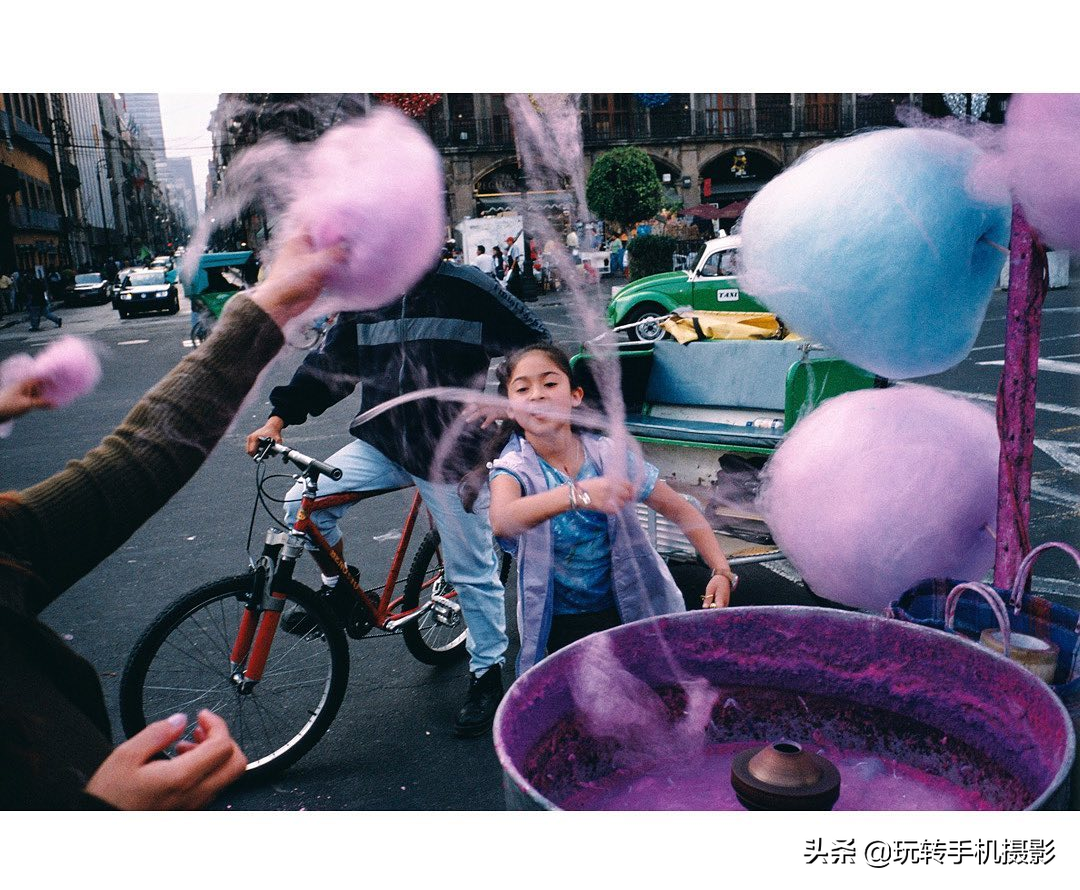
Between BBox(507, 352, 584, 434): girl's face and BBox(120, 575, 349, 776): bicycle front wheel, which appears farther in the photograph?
BBox(120, 575, 349, 776): bicycle front wheel

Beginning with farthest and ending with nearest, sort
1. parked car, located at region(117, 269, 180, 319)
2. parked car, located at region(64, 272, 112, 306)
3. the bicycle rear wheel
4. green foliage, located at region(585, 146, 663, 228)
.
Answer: parked car, located at region(64, 272, 112, 306)
parked car, located at region(117, 269, 180, 319)
green foliage, located at region(585, 146, 663, 228)
the bicycle rear wheel

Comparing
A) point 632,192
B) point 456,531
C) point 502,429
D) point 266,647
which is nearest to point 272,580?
point 266,647

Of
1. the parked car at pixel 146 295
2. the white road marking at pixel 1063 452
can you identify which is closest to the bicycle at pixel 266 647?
the white road marking at pixel 1063 452

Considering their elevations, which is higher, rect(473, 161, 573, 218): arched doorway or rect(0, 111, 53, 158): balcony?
rect(0, 111, 53, 158): balcony

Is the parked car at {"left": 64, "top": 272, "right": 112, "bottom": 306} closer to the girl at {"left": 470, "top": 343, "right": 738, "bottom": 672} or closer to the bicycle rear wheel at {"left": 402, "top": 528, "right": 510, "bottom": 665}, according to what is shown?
the bicycle rear wheel at {"left": 402, "top": 528, "right": 510, "bottom": 665}

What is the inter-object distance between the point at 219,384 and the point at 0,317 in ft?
59.1

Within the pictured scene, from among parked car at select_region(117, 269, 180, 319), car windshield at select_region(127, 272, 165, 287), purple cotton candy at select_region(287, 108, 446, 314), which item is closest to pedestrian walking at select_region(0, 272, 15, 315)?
parked car at select_region(117, 269, 180, 319)

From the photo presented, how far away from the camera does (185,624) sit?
8.38ft

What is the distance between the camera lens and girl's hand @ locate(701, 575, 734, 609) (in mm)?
1762

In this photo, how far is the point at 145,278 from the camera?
68.1 ft

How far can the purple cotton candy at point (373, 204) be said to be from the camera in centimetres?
126

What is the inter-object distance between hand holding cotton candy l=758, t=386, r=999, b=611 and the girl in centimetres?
28

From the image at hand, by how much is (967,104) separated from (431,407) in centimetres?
159
